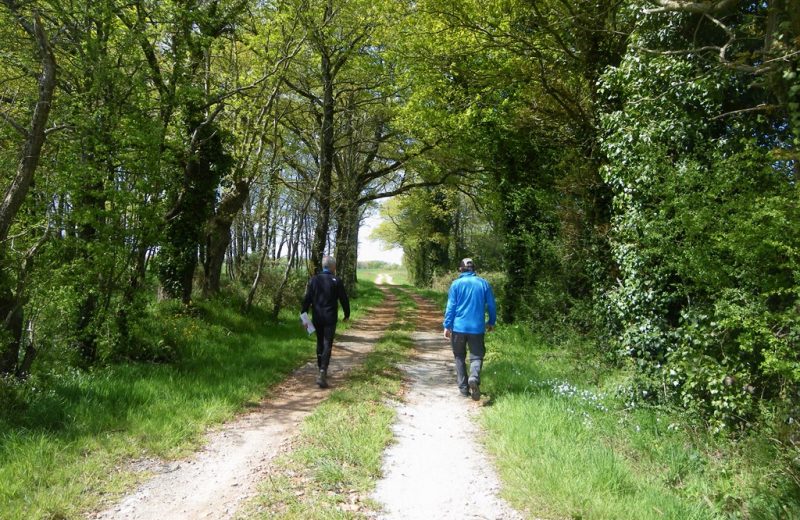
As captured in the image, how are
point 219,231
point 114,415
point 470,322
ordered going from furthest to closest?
point 219,231
point 470,322
point 114,415

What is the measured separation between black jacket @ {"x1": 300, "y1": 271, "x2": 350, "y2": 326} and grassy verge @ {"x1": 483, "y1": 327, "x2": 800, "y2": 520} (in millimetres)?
3134

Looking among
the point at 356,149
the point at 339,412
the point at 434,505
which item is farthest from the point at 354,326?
the point at 434,505

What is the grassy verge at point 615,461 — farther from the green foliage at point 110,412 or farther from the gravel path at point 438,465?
the green foliage at point 110,412

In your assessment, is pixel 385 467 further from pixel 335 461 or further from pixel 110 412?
pixel 110 412

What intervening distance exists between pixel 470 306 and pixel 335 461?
339 cm

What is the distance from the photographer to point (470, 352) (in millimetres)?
7344

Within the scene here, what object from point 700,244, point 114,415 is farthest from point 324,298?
point 700,244

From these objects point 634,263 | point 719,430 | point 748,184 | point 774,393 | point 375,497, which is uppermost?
point 748,184

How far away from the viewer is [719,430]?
5336 mm

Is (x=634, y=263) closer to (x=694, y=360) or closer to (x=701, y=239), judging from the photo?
(x=701, y=239)

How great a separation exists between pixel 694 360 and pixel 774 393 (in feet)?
2.73

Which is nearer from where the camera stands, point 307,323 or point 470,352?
point 470,352

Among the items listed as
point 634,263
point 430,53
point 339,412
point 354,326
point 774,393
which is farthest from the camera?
point 354,326

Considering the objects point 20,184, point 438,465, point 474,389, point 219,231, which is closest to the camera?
point 438,465
